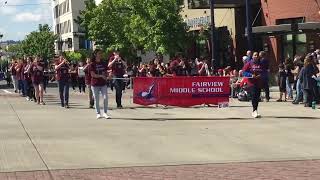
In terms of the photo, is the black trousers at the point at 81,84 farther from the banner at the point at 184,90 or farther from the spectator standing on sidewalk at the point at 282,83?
the banner at the point at 184,90

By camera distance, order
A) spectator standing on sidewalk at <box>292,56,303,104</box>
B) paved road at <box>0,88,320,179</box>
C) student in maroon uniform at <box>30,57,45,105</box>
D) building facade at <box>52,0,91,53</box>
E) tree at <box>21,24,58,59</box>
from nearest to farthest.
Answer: paved road at <box>0,88,320,179</box> → spectator standing on sidewalk at <box>292,56,303,104</box> → student in maroon uniform at <box>30,57,45,105</box> → building facade at <box>52,0,91,53</box> → tree at <box>21,24,58,59</box>

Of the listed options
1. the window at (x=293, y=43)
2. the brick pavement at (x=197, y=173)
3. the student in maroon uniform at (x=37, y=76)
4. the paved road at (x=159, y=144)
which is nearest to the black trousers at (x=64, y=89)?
the student in maroon uniform at (x=37, y=76)

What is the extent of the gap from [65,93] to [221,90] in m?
4.86

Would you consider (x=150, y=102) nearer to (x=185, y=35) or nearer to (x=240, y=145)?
(x=240, y=145)

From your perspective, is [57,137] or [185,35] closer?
[57,137]

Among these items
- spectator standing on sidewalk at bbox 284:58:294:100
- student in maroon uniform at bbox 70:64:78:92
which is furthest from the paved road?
student in maroon uniform at bbox 70:64:78:92

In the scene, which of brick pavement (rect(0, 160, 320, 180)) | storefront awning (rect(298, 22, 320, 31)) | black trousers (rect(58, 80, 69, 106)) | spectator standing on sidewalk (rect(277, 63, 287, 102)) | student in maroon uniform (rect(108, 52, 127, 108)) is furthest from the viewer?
storefront awning (rect(298, 22, 320, 31))

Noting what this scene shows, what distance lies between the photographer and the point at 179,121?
15141 millimetres

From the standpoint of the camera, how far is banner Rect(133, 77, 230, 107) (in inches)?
723

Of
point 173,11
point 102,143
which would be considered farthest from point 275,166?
point 173,11

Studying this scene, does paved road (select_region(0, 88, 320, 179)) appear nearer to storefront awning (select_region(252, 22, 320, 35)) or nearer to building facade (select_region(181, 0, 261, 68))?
storefront awning (select_region(252, 22, 320, 35))

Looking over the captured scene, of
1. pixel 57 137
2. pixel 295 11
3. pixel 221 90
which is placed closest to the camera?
pixel 57 137

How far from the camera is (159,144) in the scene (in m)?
11.3

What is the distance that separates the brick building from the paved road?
12068mm
